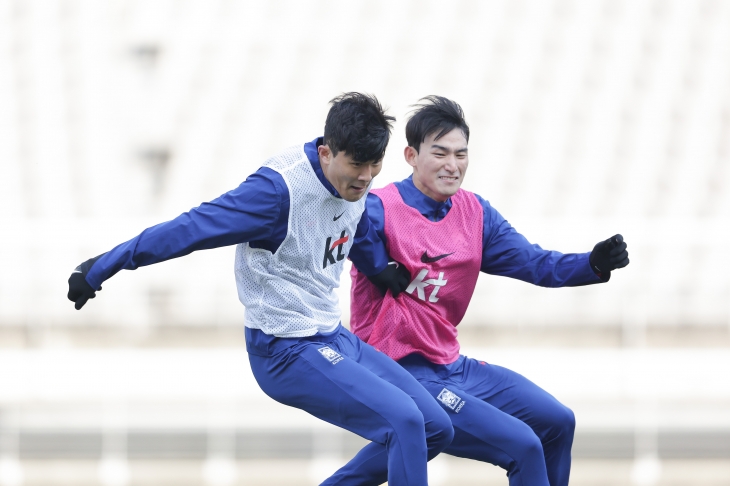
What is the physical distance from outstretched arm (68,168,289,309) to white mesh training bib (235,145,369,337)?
0.31 ft

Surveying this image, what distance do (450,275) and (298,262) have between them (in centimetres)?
65

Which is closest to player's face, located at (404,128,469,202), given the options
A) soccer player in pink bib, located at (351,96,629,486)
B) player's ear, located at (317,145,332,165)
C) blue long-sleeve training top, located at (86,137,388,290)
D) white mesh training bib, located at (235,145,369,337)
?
soccer player in pink bib, located at (351,96,629,486)

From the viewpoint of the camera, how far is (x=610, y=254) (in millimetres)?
3393

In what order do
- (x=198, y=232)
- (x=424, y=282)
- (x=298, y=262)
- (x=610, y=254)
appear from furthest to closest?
(x=424, y=282), (x=610, y=254), (x=298, y=262), (x=198, y=232)

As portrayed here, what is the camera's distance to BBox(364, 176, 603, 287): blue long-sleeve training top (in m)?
3.50

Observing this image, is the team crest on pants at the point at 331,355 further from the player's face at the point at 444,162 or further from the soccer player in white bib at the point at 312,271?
the player's face at the point at 444,162

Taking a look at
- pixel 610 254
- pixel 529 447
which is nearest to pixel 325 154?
pixel 610 254

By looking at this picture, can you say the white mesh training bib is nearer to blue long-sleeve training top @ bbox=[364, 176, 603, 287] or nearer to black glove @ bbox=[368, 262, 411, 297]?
black glove @ bbox=[368, 262, 411, 297]

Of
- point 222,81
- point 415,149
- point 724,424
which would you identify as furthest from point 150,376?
point 222,81

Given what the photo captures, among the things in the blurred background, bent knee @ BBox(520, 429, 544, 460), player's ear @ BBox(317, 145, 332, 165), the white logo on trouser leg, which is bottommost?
bent knee @ BBox(520, 429, 544, 460)

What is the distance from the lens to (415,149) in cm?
355

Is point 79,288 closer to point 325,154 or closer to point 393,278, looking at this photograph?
point 325,154

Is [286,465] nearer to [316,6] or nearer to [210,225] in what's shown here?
[210,225]

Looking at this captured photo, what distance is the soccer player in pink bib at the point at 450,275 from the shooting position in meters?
3.44
